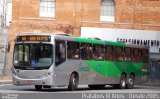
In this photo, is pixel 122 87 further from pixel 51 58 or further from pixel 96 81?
pixel 51 58

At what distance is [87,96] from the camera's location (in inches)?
529

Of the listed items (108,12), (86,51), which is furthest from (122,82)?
(108,12)

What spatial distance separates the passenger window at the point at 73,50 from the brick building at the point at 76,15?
23.6m

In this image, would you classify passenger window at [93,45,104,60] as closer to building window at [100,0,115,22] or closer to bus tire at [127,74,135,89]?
bus tire at [127,74,135,89]

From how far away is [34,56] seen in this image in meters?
26.2

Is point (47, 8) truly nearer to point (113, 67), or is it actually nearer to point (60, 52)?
point (113, 67)

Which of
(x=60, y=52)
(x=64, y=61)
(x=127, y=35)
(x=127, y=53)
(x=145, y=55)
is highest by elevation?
(x=60, y=52)

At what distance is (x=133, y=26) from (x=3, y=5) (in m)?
19.8

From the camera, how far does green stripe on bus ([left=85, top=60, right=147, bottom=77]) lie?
1174 inches

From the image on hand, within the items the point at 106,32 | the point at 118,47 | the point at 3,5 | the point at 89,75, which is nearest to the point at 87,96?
the point at 89,75

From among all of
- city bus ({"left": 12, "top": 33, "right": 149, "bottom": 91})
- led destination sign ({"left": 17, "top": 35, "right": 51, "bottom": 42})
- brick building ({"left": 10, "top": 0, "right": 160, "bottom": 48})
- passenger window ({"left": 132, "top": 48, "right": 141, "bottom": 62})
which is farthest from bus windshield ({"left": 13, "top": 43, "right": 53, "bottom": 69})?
brick building ({"left": 10, "top": 0, "right": 160, "bottom": 48})

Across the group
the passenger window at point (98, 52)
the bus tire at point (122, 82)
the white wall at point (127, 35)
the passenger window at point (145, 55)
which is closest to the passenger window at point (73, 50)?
the passenger window at point (98, 52)

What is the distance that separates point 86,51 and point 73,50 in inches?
58.8

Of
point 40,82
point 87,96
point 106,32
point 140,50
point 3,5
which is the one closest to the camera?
point 87,96
